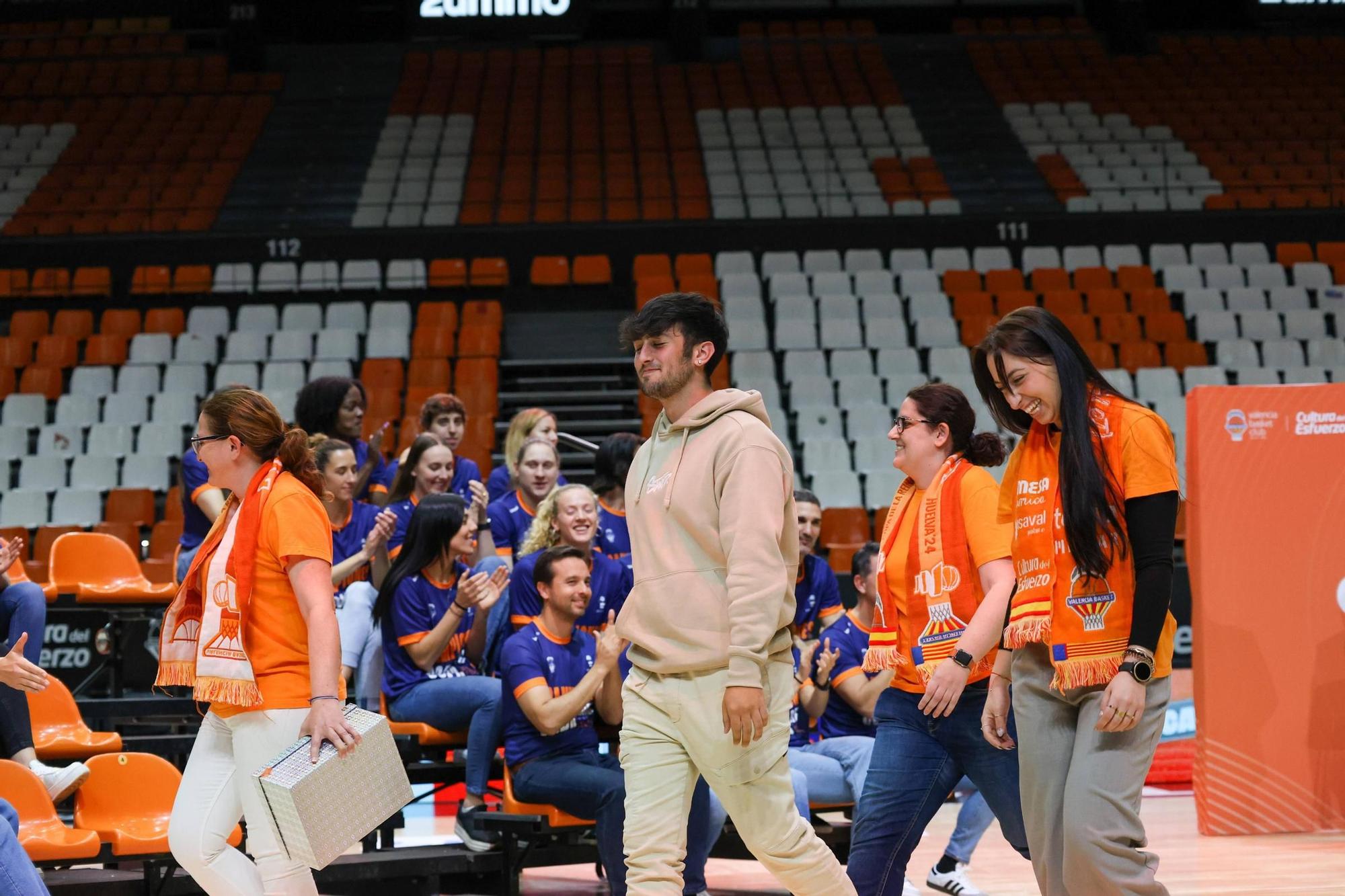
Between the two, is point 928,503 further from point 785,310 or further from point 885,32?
point 885,32

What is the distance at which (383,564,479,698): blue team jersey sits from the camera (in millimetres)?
5246

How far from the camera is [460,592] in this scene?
4961 mm

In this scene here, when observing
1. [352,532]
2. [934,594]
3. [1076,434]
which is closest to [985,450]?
[934,594]

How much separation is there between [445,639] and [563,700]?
69cm

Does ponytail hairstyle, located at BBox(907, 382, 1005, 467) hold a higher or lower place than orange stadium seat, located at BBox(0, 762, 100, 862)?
higher

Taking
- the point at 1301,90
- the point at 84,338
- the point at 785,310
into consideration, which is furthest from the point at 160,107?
the point at 1301,90

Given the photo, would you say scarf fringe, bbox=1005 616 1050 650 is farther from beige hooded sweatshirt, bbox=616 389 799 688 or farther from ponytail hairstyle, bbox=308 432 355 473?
ponytail hairstyle, bbox=308 432 355 473

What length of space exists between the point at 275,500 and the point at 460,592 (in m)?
1.70

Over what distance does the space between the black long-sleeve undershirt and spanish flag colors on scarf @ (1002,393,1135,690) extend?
Answer: 4 cm

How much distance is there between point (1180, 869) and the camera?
5.50m

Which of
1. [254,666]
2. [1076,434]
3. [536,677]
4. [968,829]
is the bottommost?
[968,829]

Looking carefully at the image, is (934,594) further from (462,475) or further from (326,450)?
(462,475)

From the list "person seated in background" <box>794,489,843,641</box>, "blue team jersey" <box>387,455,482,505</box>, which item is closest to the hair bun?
"person seated in background" <box>794,489,843,641</box>

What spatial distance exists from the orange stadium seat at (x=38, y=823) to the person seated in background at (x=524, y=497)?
2.10m
